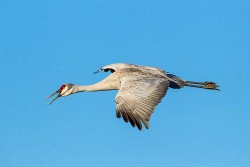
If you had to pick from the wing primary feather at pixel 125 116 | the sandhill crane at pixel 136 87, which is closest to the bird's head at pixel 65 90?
the sandhill crane at pixel 136 87

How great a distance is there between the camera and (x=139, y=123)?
13789 millimetres

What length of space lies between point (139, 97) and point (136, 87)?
643 mm

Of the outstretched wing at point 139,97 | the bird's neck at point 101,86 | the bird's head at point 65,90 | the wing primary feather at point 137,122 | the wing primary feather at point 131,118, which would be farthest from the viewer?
the bird's head at point 65,90

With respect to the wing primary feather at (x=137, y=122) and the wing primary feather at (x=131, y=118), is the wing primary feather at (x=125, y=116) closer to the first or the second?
the wing primary feather at (x=131, y=118)

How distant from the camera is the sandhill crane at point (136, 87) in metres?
14.2

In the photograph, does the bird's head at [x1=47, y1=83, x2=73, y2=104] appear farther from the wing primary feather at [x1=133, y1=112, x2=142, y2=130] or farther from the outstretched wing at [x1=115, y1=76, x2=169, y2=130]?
the wing primary feather at [x1=133, y1=112, x2=142, y2=130]

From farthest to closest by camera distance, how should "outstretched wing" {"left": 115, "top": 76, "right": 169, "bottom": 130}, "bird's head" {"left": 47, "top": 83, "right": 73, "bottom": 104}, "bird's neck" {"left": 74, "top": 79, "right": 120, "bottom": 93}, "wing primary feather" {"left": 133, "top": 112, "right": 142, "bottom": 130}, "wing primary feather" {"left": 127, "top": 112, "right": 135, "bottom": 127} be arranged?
"bird's head" {"left": 47, "top": 83, "right": 73, "bottom": 104}
"bird's neck" {"left": 74, "top": 79, "right": 120, "bottom": 93}
"outstretched wing" {"left": 115, "top": 76, "right": 169, "bottom": 130}
"wing primary feather" {"left": 127, "top": 112, "right": 135, "bottom": 127}
"wing primary feather" {"left": 133, "top": 112, "right": 142, "bottom": 130}

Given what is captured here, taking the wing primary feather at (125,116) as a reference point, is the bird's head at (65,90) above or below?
above

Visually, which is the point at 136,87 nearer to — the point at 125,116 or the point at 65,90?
the point at 125,116

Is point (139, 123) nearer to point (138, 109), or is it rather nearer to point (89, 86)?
point (138, 109)

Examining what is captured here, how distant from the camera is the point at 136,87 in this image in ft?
50.3

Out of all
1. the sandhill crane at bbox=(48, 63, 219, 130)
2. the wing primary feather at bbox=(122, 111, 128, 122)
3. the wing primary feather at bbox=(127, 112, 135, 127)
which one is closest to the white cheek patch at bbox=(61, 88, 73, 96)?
the sandhill crane at bbox=(48, 63, 219, 130)

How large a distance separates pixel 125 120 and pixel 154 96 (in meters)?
1.27

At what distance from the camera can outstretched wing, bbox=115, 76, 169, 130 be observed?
1401cm
